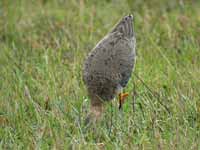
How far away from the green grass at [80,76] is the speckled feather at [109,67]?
21cm

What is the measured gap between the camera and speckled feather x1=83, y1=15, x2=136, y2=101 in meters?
4.78

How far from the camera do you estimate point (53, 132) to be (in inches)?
180

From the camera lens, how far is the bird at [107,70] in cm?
478

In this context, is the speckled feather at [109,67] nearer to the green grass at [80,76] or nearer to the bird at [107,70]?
the bird at [107,70]

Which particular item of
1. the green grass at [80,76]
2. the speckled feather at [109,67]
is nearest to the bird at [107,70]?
the speckled feather at [109,67]

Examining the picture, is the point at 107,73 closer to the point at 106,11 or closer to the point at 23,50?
the point at 23,50

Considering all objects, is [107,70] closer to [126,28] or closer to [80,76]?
[126,28]

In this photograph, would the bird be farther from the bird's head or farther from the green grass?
the green grass

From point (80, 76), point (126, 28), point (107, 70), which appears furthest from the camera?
point (80, 76)

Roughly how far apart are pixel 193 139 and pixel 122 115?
661mm

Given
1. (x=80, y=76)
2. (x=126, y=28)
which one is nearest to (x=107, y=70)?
(x=126, y=28)

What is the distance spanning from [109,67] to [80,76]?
990 mm

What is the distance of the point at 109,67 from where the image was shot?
4793mm

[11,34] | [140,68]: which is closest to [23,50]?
[11,34]
